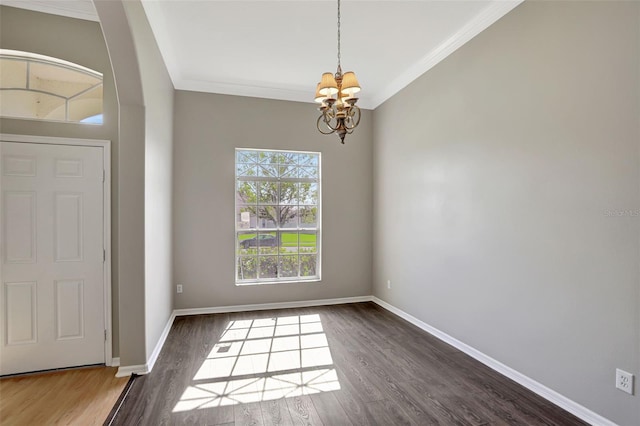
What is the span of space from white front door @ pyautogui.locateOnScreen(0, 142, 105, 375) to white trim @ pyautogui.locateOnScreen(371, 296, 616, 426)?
339 centimetres

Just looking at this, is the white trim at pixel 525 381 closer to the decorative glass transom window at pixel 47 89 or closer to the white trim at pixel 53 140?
the white trim at pixel 53 140

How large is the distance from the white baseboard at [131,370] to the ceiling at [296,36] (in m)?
3.07

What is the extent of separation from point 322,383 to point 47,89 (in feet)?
11.4

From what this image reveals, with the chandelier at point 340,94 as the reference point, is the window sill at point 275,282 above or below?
below

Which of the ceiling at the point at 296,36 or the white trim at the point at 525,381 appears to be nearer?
the white trim at the point at 525,381

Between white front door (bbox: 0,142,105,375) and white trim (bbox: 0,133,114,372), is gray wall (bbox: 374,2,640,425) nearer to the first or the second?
white trim (bbox: 0,133,114,372)

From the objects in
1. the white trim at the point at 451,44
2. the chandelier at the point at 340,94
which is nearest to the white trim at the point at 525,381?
the chandelier at the point at 340,94

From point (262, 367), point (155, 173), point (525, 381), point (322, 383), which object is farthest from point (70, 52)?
point (525, 381)

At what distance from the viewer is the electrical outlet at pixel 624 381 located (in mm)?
1854

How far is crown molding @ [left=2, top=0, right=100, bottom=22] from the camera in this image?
2555mm

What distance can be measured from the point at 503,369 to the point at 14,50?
5.00 meters

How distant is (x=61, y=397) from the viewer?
7.66 feet

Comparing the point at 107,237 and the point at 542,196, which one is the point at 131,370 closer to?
the point at 107,237

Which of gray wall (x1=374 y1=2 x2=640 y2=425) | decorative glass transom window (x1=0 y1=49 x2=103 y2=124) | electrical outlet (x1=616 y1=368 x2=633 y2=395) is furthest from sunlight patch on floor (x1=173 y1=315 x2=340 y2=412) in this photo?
decorative glass transom window (x1=0 y1=49 x2=103 y2=124)
